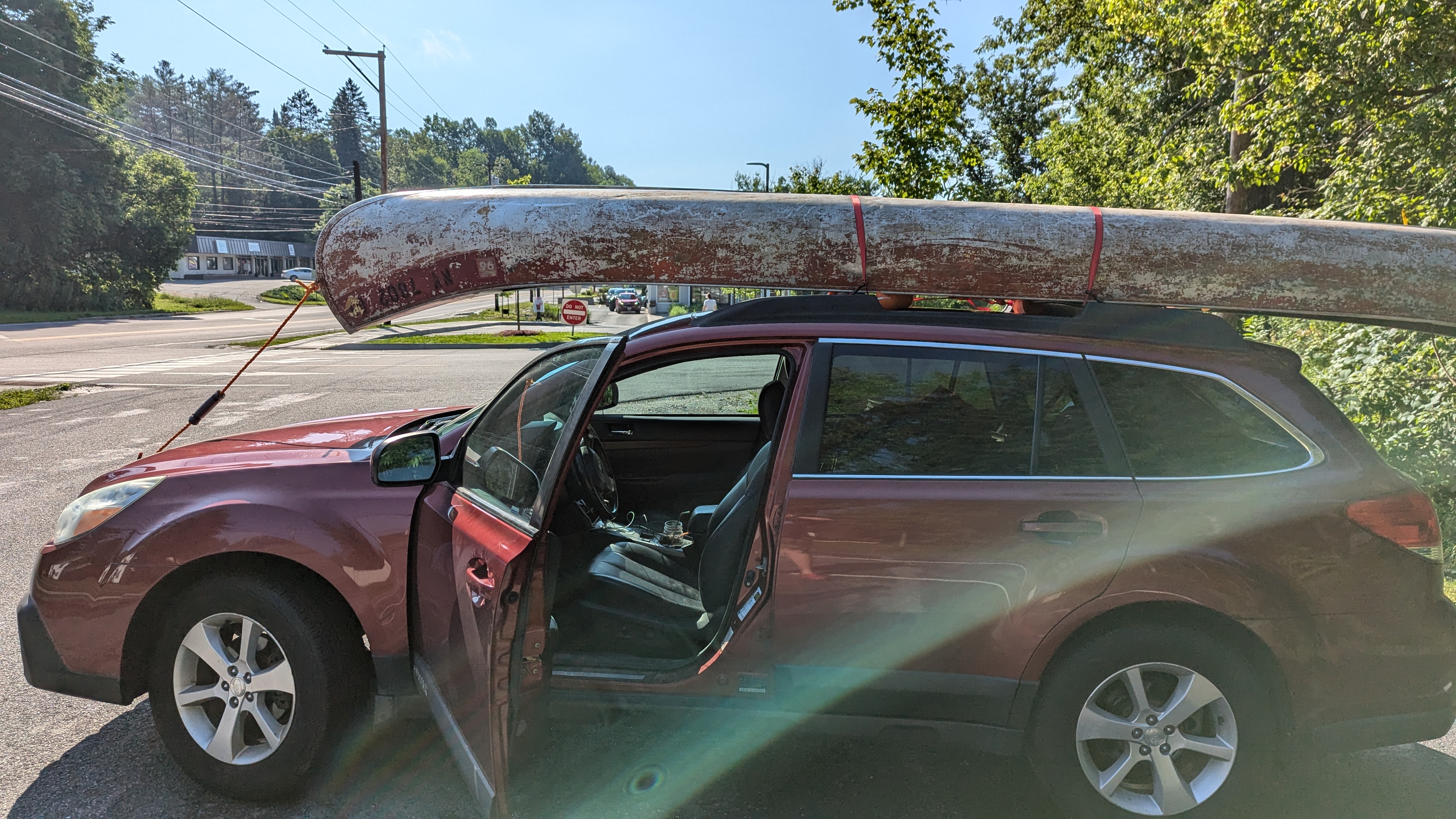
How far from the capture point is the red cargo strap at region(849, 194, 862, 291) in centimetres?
276

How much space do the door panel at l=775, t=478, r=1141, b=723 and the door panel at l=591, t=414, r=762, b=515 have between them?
1.74 meters

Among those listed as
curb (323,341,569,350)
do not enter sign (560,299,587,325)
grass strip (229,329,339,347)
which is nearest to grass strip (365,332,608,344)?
curb (323,341,569,350)

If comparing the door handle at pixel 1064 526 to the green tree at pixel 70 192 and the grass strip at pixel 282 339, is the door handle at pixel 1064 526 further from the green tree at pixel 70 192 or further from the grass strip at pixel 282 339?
A: the green tree at pixel 70 192

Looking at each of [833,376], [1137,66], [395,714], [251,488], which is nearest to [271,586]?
[251,488]

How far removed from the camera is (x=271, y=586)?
9.51 ft

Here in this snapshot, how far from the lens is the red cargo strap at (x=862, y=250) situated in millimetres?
2756

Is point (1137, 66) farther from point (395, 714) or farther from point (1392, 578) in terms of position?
point (395, 714)

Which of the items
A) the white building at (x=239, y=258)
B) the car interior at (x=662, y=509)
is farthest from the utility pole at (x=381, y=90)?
the white building at (x=239, y=258)

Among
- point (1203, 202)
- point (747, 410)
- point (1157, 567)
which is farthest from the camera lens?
point (1203, 202)

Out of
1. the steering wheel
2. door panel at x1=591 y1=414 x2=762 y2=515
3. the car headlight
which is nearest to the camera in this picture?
the car headlight

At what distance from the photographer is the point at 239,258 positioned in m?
97.4

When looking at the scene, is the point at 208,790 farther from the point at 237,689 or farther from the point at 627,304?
the point at 627,304

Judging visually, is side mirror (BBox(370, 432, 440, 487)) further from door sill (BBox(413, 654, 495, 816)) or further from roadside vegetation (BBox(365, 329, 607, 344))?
roadside vegetation (BBox(365, 329, 607, 344))

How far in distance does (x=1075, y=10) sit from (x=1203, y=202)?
477cm
